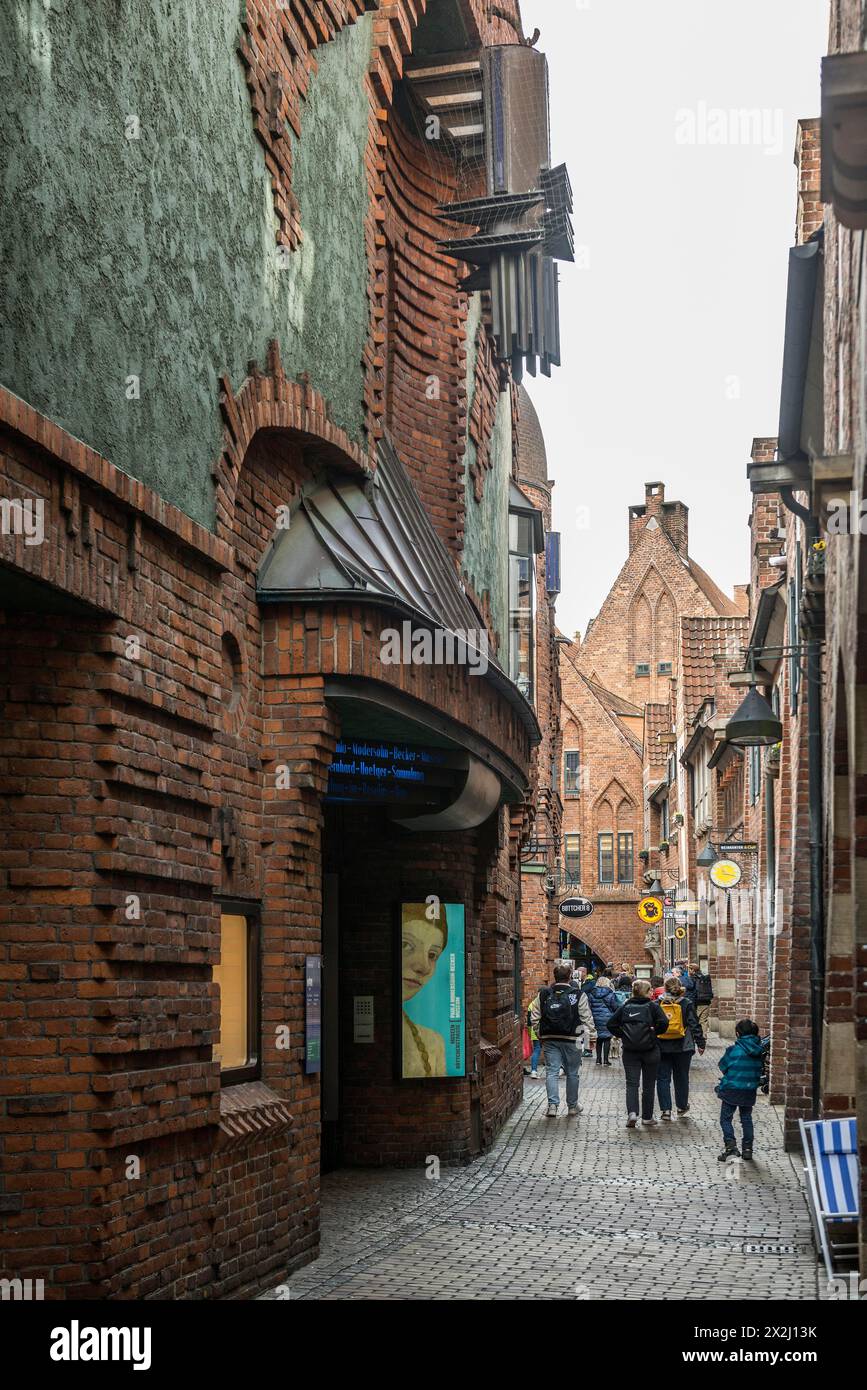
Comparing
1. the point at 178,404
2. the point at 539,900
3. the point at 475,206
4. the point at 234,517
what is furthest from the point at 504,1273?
the point at 539,900

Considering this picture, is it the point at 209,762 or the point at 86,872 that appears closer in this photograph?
the point at 86,872

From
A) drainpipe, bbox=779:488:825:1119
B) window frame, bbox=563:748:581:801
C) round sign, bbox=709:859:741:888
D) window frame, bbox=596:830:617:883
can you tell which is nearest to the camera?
drainpipe, bbox=779:488:825:1119

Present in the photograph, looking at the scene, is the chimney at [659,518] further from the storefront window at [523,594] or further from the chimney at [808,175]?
the chimney at [808,175]

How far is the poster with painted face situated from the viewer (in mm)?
15477

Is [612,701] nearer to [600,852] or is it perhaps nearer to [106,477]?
[600,852]

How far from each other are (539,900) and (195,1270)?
96.0 feet

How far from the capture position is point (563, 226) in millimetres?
16719

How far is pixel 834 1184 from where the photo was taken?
10.9 m

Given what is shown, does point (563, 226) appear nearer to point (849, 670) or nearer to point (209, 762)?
point (849, 670)

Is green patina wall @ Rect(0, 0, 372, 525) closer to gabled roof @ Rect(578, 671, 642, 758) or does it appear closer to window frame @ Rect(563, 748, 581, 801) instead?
window frame @ Rect(563, 748, 581, 801)

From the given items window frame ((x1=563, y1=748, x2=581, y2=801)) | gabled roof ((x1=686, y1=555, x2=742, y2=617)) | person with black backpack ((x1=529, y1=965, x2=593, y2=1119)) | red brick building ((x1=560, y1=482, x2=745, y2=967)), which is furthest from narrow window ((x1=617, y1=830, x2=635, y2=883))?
person with black backpack ((x1=529, y1=965, x2=593, y2=1119))

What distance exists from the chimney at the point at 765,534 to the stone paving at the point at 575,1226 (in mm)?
11272

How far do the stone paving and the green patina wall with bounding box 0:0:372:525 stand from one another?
4742 mm

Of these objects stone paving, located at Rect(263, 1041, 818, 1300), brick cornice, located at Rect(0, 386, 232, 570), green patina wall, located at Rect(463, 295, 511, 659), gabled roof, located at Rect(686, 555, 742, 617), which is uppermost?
gabled roof, located at Rect(686, 555, 742, 617)
